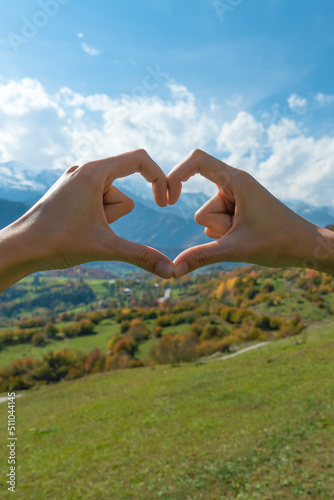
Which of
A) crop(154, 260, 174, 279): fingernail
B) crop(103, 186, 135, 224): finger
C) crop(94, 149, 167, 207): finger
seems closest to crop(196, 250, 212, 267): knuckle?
crop(154, 260, 174, 279): fingernail

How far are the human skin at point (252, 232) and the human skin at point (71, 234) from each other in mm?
406

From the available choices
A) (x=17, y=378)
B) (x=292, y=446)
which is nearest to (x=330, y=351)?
(x=292, y=446)

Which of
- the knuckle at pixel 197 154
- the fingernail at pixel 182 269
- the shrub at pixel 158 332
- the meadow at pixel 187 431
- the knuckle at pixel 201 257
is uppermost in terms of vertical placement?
the knuckle at pixel 197 154

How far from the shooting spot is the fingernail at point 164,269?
2.77 m

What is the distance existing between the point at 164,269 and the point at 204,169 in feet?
3.13

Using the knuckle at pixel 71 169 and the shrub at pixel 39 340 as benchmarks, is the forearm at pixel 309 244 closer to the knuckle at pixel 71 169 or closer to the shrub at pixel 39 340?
the knuckle at pixel 71 169

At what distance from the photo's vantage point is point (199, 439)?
1472cm

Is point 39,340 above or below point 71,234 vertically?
below

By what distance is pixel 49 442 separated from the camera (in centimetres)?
2095

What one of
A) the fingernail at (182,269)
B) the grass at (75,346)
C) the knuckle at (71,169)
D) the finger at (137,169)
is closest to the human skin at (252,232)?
the fingernail at (182,269)

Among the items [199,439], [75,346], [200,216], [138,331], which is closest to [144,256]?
[200,216]

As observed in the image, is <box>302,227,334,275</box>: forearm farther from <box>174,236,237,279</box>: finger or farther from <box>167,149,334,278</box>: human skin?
<box>174,236,237,279</box>: finger

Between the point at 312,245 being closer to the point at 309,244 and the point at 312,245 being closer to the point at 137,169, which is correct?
the point at 309,244

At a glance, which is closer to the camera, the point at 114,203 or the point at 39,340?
the point at 114,203
